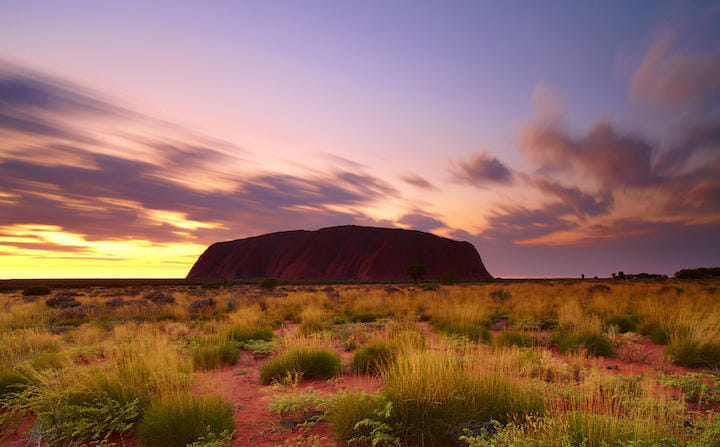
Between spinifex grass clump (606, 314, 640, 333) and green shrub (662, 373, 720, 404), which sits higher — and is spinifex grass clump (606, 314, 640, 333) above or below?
above

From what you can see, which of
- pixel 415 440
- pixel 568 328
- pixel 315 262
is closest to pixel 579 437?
pixel 415 440

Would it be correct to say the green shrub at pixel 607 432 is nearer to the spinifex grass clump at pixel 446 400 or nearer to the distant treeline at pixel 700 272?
the spinifex grass clump at pixel 446 400

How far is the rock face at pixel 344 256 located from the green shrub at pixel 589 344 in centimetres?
8529

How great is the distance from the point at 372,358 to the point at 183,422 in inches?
140

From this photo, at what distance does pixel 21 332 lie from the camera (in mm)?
9500

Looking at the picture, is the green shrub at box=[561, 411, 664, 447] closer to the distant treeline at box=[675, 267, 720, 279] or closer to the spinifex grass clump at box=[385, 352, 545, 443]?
the spinifex grass clump at box=[385, 352, 545, 443]

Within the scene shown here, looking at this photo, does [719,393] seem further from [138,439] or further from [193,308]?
[193,308]

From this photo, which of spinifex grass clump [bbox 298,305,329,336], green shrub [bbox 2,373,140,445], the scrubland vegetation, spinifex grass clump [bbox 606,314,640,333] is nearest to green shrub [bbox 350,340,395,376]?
the scrubland vegetation

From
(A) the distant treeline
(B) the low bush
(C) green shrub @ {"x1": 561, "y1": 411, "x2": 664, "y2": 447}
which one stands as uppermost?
(A) the distant treeline

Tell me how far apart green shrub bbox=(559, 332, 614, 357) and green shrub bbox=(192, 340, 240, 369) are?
24.2 feet

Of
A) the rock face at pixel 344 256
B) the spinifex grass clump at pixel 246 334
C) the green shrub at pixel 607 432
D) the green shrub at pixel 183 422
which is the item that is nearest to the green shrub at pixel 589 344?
the green shrub at pixel 607 432

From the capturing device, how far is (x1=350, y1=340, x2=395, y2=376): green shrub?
6402mm

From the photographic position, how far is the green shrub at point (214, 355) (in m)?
7.25

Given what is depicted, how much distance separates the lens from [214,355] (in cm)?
760
